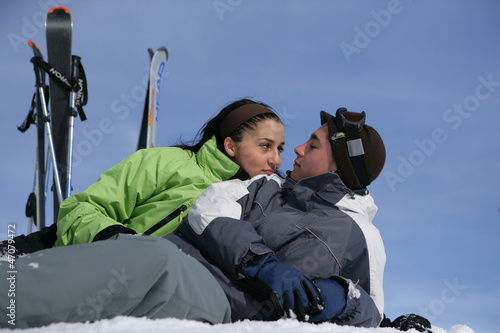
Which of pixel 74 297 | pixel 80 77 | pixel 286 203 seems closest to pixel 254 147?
pixel 286 203

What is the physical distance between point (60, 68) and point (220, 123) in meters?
2.99

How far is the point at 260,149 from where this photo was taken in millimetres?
2869

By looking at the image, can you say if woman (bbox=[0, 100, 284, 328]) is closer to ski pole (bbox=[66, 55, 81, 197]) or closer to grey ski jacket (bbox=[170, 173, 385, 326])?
grey ski jacket (bbox=[170, 173, 385, 326])

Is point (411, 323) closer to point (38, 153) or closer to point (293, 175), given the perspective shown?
point (293, 175)

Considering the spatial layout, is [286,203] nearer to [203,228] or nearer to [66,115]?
[203,228]

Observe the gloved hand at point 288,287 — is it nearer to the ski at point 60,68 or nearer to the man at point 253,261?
the man at point 253,261

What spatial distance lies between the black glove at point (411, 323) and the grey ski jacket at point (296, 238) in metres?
0.12

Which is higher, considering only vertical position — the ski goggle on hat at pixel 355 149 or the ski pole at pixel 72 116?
the ski pole at pixel 72 116

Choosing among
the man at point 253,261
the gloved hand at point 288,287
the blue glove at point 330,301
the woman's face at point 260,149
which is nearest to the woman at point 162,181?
the woman's face at point 260,149

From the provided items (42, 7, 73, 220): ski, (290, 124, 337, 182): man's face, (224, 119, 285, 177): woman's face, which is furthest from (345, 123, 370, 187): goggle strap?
(42, 7, 73, 220): ski

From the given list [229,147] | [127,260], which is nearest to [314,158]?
[229,147]

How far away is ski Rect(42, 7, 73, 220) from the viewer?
5.32 metres

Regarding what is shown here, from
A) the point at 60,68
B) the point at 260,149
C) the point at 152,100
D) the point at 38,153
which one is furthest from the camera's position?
the point at 152,100

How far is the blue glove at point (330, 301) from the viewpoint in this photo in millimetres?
1822
